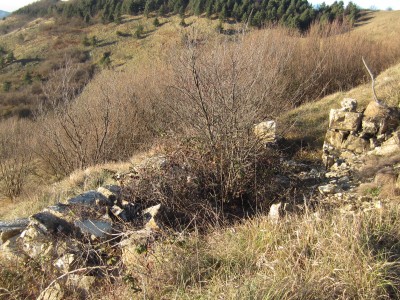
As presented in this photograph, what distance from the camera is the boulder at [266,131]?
5.01 metres

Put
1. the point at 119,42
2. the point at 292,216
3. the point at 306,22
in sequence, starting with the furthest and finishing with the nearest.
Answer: the point at 119,42
the point at 306,22
the point at 292,216

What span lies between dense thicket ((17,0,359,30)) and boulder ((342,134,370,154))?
759 inches

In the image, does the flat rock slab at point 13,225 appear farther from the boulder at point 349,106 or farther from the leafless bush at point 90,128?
the leafless bush at point 90,128

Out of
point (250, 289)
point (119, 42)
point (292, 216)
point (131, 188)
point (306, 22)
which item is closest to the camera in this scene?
point (250, 289)

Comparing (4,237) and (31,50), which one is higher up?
(31,50)

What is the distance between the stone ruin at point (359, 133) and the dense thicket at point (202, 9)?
18.9 meters

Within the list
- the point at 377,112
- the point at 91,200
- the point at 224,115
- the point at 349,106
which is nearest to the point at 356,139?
the point at 377,112

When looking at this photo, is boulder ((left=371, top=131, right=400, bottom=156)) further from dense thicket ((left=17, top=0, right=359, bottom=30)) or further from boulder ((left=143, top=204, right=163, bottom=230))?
dense thicket ((left=17, top=0, right=359, bottom=30))

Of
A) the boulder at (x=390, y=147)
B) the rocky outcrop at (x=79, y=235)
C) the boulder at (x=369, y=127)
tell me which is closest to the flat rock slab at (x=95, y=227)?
the rocky outcrop at (x=79, y=235)

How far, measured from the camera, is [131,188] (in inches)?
161

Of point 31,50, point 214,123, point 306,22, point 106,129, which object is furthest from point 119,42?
point 214,123

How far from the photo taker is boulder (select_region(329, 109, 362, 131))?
5645 mm

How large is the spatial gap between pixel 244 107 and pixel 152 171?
1.45m

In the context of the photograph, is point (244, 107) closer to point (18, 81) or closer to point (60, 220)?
point (60, 220)
